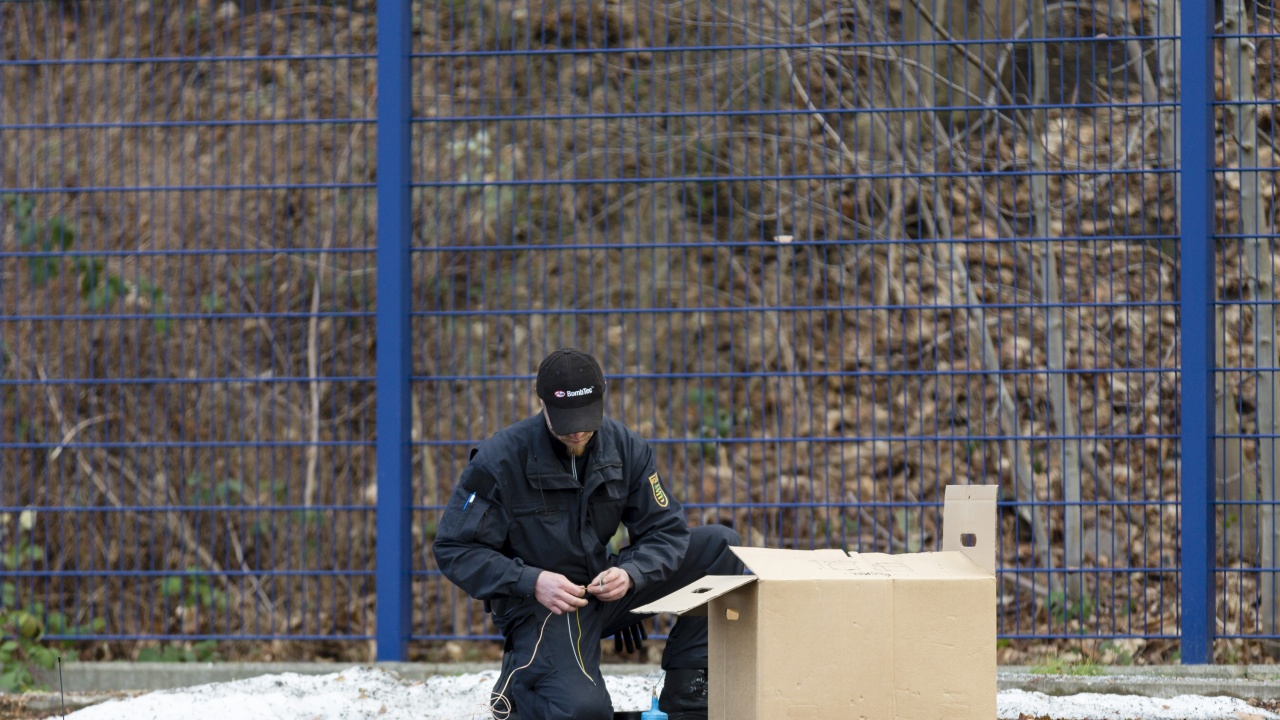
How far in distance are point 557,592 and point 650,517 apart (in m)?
0.43

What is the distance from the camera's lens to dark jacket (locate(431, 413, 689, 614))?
3703 mm

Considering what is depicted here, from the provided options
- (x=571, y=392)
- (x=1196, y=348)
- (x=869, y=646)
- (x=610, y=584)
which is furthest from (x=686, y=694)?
(x=1196, y=348)

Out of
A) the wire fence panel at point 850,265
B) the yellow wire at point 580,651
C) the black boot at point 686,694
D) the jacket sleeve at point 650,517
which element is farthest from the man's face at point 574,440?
the wire fence panel at point 850,265

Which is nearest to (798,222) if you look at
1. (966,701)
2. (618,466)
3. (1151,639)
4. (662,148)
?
(662,148)

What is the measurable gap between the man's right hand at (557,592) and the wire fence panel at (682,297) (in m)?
1.35

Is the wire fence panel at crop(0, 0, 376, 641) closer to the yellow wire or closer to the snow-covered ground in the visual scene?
the snow-covered ground

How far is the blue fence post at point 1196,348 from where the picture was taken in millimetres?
4793

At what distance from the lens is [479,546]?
372 cm

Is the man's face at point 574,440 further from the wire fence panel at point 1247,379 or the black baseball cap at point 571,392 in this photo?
the wire fence panel at point 1247,379

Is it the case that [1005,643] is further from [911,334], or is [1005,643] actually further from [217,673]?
[217,673]

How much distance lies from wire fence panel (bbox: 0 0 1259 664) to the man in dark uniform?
105 cm

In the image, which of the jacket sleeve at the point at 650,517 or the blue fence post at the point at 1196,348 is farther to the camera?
the blue fence post at the point at 1196,348

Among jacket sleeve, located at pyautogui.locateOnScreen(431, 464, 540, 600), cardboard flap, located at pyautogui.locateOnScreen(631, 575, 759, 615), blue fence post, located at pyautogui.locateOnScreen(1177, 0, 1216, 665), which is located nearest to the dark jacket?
jacket sleeve, located at pyautogui.locateOnScreen(431, 464, 540, 600)

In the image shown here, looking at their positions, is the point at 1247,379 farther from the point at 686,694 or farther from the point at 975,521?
the point at 686,694
